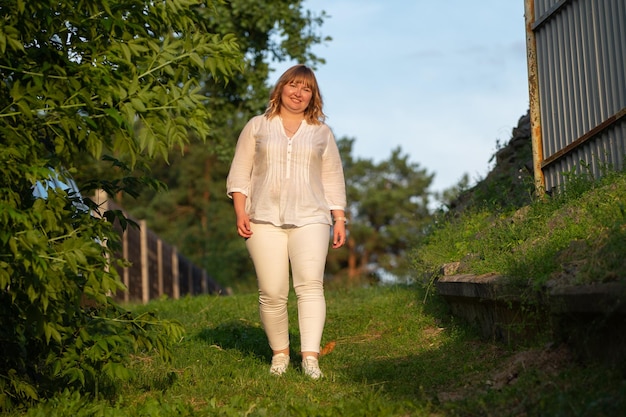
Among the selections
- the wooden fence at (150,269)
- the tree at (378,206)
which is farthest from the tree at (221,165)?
the tree at (378,206)

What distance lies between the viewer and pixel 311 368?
230 inches

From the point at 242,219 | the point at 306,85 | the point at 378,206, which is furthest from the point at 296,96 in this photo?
the point at 378,206

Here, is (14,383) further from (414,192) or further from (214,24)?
(414,192)

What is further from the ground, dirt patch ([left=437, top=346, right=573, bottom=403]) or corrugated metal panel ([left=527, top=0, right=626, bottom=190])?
corrugated metal panel ([left=527, top=0, right=626, bottom=190])

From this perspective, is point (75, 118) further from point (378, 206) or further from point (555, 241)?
point (378, 206)

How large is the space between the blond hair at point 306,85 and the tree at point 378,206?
34.3 meters

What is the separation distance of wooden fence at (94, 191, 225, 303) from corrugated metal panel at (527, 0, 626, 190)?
9138 millimetres

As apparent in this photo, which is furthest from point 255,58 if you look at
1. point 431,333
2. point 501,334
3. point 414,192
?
point 414,192

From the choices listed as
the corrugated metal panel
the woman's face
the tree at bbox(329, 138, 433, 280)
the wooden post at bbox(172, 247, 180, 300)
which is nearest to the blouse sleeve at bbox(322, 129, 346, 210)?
the woman's face

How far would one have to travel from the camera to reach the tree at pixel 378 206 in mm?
43250

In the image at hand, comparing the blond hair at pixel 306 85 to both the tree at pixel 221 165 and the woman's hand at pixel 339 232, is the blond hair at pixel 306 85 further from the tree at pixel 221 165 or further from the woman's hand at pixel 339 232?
the tree at pixel 221 165

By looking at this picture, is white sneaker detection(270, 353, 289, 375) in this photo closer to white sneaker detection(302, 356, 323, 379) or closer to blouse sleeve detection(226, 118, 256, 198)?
white sneaker detection(302, 356, 323, 379)

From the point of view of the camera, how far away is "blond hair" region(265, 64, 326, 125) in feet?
19.7

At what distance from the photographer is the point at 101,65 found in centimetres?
464
